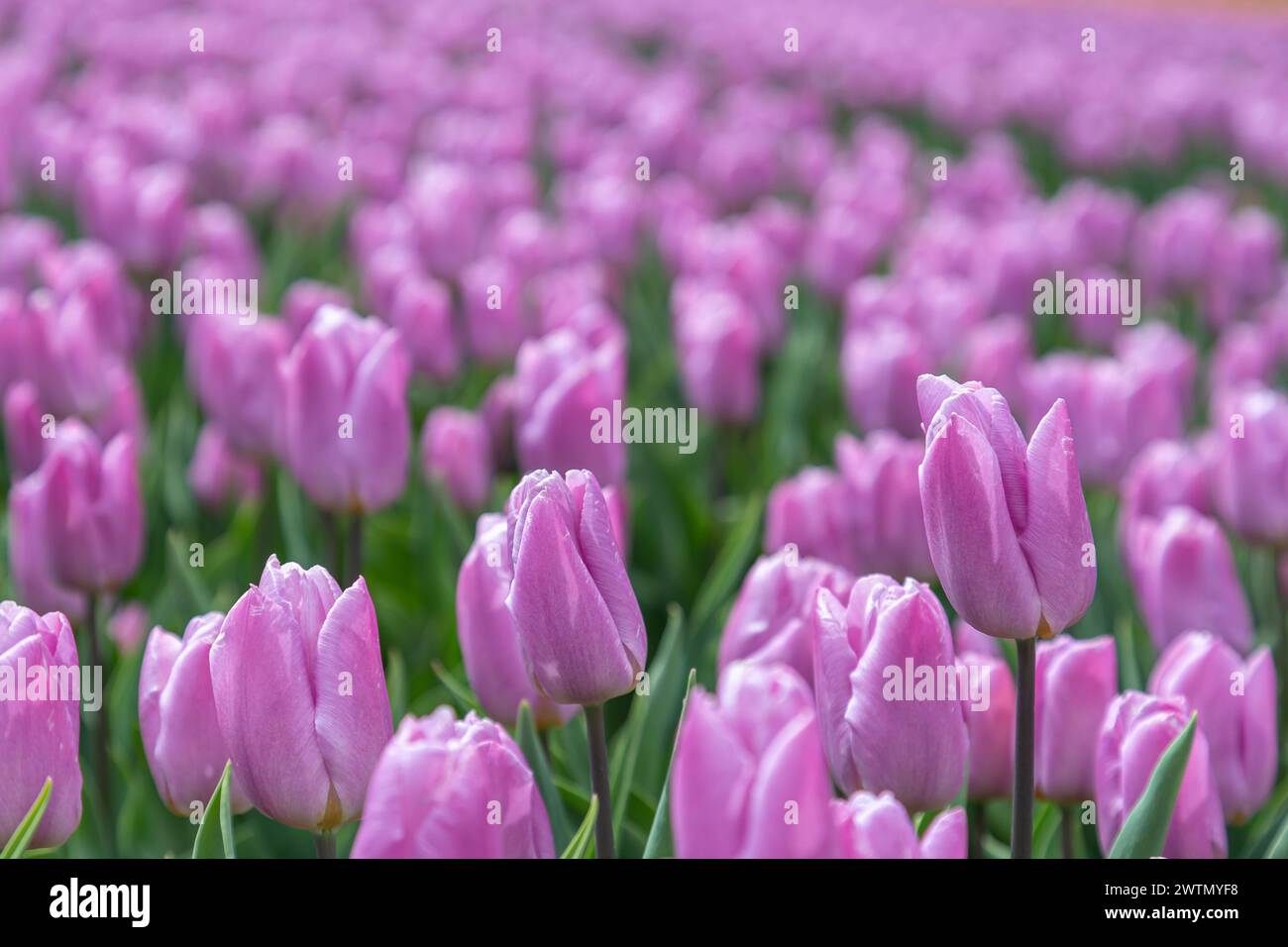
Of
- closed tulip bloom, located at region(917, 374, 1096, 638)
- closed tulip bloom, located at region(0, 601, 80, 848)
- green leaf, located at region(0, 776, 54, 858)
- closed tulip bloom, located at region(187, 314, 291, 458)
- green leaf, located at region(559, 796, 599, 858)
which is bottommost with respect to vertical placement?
green leaf, located at region(559, 796, 599, 858)

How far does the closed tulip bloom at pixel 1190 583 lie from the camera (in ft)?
5.38

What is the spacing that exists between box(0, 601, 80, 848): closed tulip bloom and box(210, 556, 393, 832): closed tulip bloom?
0.12m

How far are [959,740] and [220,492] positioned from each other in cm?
160

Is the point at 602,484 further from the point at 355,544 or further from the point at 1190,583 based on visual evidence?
the point at 1190,583

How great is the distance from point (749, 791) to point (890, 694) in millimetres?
271

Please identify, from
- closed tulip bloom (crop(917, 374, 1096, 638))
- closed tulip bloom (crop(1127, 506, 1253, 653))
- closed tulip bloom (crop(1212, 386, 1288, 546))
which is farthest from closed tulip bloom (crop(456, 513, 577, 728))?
closed tulip bloom (crop(1212, 386, 1288, 546))

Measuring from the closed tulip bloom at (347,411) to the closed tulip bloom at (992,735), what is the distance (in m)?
0.73

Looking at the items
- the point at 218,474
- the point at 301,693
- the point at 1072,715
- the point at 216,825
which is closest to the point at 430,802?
the point at 301,693

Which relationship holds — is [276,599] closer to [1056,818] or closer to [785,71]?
[1056,818]

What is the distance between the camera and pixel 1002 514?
95 cm

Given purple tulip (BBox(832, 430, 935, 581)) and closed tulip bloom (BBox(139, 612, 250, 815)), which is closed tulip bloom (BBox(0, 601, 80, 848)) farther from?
purple tulip (BBox(832, 430, 935, 581))

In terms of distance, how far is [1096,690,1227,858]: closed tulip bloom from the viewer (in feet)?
3.57

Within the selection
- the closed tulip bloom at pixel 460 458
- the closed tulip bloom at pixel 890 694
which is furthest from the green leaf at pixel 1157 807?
the closed tulip bloom at pixel 460 458

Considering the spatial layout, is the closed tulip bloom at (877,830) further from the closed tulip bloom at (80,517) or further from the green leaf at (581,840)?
the closed tulip bloom at (80,517)
